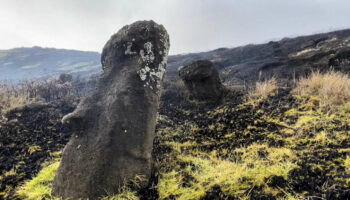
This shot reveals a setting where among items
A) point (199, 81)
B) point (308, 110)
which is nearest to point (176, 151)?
point (308, 110)

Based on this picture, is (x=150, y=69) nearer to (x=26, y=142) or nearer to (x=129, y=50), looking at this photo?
(x=129, y=50)

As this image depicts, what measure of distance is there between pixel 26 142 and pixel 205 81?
17.8ft

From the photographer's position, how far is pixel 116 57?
3.28m

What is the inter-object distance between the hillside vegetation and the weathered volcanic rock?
47.9 inches

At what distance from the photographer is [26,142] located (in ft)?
14.8

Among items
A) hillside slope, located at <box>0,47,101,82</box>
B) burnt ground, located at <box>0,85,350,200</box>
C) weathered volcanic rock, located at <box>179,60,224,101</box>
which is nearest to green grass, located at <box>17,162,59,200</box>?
burnt ground, located at <box>0,85,350,200</box>

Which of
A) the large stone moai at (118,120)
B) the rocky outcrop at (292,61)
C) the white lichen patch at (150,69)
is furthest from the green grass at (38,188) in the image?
the rocky outcrop at (292,61)

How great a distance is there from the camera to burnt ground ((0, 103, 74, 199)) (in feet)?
10.5

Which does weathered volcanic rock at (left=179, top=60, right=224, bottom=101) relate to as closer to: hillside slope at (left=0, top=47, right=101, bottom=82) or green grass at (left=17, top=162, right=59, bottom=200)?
green grass at (left=17, top=162, right=59, bottom=200)

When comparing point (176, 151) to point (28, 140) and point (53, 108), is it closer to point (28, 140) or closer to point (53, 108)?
point (28, 140)

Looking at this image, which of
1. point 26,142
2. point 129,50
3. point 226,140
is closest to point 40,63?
A: point 26,142

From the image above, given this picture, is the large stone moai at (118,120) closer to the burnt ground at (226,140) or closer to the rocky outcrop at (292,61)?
the burnt ground at (226,140)

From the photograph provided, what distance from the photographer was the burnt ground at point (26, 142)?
10.5 ft

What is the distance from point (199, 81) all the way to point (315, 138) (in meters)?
4.64
